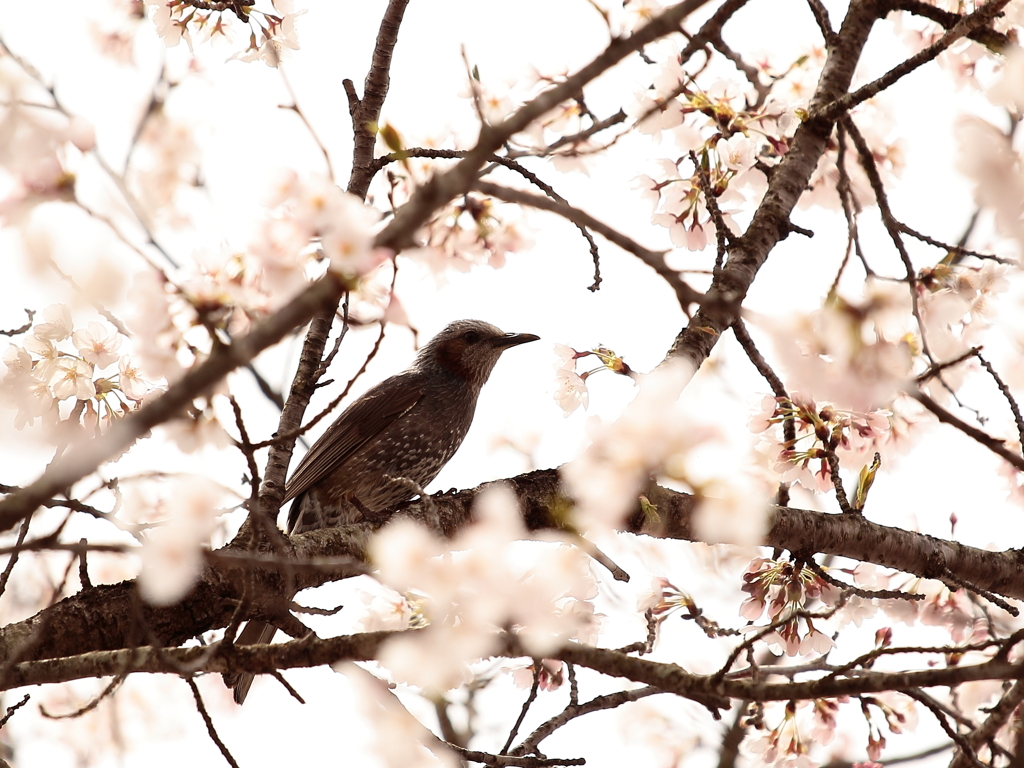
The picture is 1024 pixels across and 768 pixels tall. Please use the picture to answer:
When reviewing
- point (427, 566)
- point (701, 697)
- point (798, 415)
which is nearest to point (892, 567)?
point (798, 415)

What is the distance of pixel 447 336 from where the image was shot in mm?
5312

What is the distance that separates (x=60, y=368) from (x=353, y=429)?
6.23 ft

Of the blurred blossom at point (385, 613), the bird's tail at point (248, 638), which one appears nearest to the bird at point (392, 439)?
the bird's tail at point (248, 638)

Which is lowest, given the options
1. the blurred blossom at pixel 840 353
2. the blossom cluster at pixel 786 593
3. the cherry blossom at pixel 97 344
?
the blurred blossom at pixel 840 353

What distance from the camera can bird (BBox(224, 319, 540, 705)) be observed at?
4.49 m

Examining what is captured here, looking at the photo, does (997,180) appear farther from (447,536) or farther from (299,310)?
(447,536)

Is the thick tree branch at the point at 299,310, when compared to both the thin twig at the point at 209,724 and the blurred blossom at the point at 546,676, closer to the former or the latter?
the thin twig at the point at 209,724

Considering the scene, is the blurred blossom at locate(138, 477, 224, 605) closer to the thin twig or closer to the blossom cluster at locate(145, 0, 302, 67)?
the thin twig

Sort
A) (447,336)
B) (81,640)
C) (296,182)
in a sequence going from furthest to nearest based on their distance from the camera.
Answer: (447,336) < (81,640) < (296,182)

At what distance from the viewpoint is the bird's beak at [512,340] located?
201 inches

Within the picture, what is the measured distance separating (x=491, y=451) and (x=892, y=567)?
175 centimetres

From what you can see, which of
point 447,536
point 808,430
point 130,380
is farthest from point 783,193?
point 130,380

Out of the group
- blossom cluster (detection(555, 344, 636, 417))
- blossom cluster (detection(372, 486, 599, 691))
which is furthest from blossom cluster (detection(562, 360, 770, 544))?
blossom cluster (detection(555, 344, 636, 417))

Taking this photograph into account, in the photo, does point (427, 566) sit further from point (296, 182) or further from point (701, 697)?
point (296, 182)
